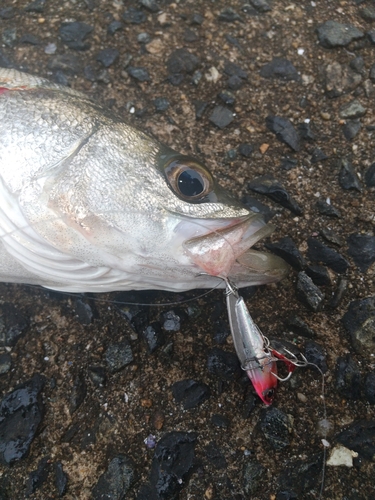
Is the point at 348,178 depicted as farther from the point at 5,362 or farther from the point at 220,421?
the point at 5,362

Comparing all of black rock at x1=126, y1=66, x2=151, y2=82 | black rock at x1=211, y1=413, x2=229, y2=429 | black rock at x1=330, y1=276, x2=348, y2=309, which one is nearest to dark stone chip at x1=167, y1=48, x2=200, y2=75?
black rock at x1=126, y1=66, x2=151, y2=82

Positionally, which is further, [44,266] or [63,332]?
[63,332]

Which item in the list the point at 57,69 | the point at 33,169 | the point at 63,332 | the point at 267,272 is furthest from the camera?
the point at 57,69

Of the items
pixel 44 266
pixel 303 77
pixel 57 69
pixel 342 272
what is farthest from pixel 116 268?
pixel 303 77

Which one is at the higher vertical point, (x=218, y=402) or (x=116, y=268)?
(x=116, y=268)

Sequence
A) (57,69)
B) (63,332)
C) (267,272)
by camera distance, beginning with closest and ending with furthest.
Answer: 1. (267,272)
2. (63,332)
3. (57,69)

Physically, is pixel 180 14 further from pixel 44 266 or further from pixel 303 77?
pixel 44 266
